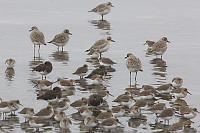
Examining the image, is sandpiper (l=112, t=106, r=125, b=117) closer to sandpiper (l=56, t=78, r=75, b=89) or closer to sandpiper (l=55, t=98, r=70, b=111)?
sandpiper (l=55, t=98, r=70, b=111)

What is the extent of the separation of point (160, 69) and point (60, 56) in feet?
13.5

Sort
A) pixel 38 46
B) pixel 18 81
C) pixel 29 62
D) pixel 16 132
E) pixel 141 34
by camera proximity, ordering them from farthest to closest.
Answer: pixel 141 34
pixel 38 46
pixel 29 62
pixel 18 81
pixel 16 132

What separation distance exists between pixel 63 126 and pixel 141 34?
13.4m

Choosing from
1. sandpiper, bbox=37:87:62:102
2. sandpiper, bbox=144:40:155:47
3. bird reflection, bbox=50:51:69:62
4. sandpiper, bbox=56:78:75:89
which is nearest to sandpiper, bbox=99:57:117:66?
bird reflection, bbox=50:51:69:62

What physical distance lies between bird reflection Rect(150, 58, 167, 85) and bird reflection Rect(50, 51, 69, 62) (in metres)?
3.29

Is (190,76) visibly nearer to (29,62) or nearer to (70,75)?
(70,75)

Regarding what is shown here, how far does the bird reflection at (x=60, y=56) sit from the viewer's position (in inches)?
912

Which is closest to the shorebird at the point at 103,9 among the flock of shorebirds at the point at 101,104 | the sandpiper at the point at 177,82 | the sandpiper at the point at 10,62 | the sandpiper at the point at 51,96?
the flock of shorebirds at the point at 101,104

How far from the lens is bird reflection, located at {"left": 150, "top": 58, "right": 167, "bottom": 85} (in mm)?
20469

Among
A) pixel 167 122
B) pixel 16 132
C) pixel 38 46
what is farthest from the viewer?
pixel 38 46

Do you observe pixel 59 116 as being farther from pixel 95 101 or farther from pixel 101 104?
pixel 101 104

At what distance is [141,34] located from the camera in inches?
1096

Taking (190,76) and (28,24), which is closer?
(190,76)

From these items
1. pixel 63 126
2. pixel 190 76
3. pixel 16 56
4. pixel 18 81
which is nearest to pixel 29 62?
pixel 16 56
